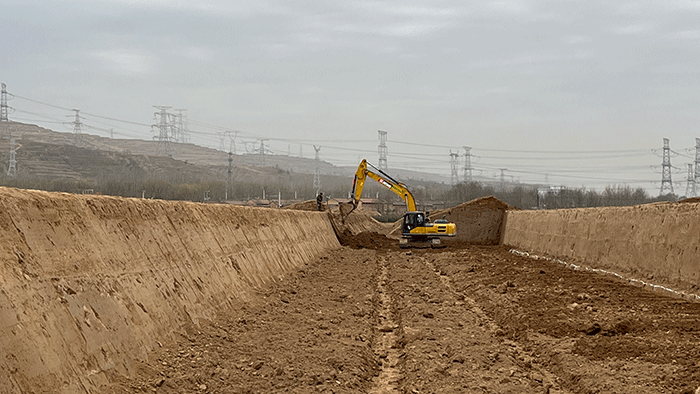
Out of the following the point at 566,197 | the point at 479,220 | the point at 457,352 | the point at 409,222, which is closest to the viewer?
the point at 457,352

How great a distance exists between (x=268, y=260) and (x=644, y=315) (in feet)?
32.2

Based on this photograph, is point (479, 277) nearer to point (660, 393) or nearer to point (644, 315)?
point (644, 315)

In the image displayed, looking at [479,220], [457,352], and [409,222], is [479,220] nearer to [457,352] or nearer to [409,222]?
[409,222]

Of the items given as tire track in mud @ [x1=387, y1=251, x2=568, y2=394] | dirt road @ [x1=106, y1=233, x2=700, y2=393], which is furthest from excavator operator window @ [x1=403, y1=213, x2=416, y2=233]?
tire track in mud @ [x1=387, y1=251, x2=568, y2=394]

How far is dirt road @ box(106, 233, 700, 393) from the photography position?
7.89 metres

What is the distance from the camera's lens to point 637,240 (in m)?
16.6

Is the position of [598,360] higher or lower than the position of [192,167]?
lower

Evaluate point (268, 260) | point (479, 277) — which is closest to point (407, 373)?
point (268, 260)

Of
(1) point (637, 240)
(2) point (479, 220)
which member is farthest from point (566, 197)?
(1) point (637, 240)

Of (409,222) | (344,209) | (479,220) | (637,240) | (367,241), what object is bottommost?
(367,241)

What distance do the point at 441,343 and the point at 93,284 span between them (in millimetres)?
5684

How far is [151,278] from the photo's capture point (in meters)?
9.12

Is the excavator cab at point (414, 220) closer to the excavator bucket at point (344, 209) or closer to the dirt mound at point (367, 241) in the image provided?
the dirt mound at point (367, 241)

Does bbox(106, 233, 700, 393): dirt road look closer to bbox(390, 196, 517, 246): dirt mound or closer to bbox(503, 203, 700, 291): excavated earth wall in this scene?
bbox(503, 203, 700, 291): excavated earth wall
